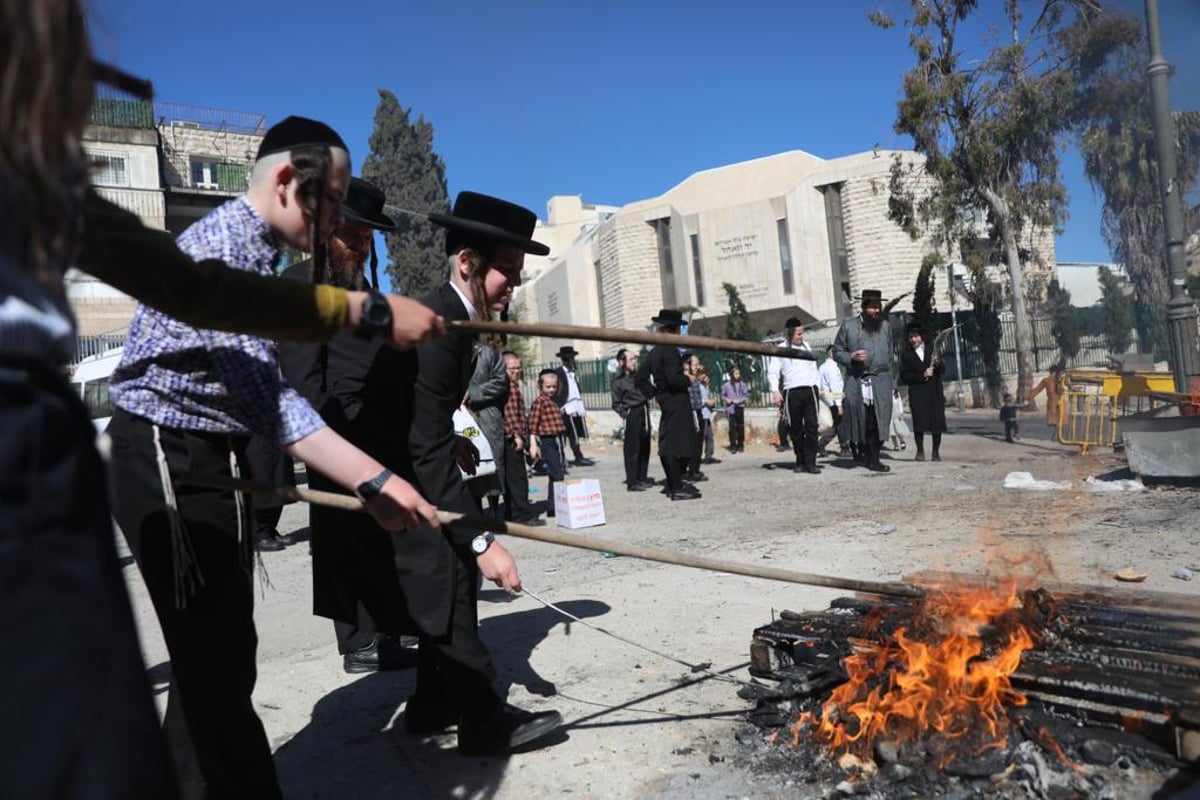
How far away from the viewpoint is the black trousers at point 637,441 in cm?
1156

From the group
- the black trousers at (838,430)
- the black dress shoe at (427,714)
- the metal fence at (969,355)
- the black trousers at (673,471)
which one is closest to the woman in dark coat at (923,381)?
the black trousers at (838,430)

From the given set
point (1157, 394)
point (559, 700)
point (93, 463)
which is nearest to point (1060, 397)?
point (1157, 394)

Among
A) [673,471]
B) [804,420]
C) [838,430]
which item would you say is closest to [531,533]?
[673,471]

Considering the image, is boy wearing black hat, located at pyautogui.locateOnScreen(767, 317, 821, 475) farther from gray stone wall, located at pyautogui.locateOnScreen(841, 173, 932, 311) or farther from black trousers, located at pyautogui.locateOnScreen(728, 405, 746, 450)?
gray stone wall, located at pyautogui.locateOnScreen(841, 173, 932, 311)

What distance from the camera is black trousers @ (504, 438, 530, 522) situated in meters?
9.15

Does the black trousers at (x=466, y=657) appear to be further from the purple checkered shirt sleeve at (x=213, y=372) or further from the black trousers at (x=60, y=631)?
the black trousers at (x=60, y=631)

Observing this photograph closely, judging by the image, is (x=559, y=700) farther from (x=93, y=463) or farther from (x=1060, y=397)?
(x=1060, y=397)

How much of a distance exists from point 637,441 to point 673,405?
1.27 metres

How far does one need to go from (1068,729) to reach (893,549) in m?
3.74

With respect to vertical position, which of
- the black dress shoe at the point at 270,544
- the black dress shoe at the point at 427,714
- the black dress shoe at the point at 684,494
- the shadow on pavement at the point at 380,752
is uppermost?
the black dress shoe at the point at 270,544

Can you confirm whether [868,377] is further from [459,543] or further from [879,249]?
[879,249]

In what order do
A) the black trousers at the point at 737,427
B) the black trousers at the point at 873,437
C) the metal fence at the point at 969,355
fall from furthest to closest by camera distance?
the metal fence at the point at 969,355 → the black trousers at the point at 737,427 → the black trousers at the point at 873,437

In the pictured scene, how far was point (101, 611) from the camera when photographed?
1.08m

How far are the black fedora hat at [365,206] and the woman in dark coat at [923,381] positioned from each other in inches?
373
